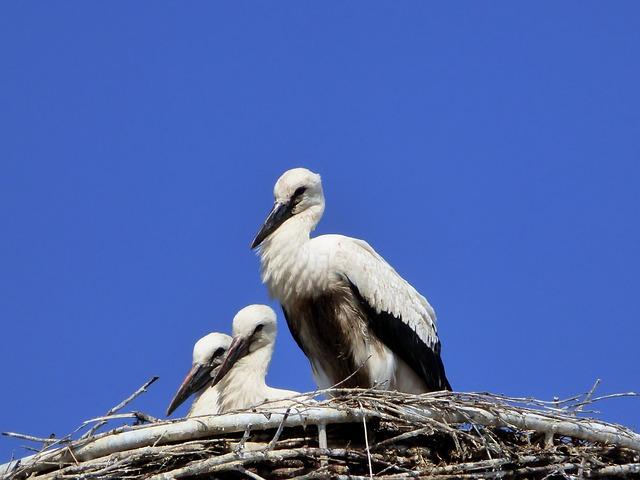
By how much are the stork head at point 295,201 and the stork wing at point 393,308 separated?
1.03 feet

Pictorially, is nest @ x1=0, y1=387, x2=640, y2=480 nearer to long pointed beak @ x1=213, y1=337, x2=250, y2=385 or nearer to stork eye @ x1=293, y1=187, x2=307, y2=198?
long pointed beak @ x1=213, y1=337, x2=250, y2=385

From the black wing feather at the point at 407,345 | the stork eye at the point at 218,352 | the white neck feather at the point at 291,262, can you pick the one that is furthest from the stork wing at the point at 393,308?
the stork eye at the point at 218,352

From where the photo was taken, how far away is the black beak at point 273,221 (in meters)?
8.37

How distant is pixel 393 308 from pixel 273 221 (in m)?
0.82

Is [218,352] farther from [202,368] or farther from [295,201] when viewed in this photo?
[295,201]

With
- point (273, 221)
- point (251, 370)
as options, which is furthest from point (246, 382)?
point (273, 221)

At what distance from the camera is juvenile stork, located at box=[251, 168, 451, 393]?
8094 mm

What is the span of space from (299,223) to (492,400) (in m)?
1.67

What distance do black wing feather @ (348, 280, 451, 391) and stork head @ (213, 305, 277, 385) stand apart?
25.2 inches

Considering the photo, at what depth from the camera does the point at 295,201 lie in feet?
27.8

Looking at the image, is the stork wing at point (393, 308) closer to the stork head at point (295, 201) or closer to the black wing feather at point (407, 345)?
the black wing feather at point (407, 345)

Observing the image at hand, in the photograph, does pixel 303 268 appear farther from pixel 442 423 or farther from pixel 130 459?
pixel 130 459

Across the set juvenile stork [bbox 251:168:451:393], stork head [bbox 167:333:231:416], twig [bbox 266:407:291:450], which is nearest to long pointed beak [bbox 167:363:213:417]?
stork head [bbox 167:333:231:416]

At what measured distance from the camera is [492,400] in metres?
7.22
